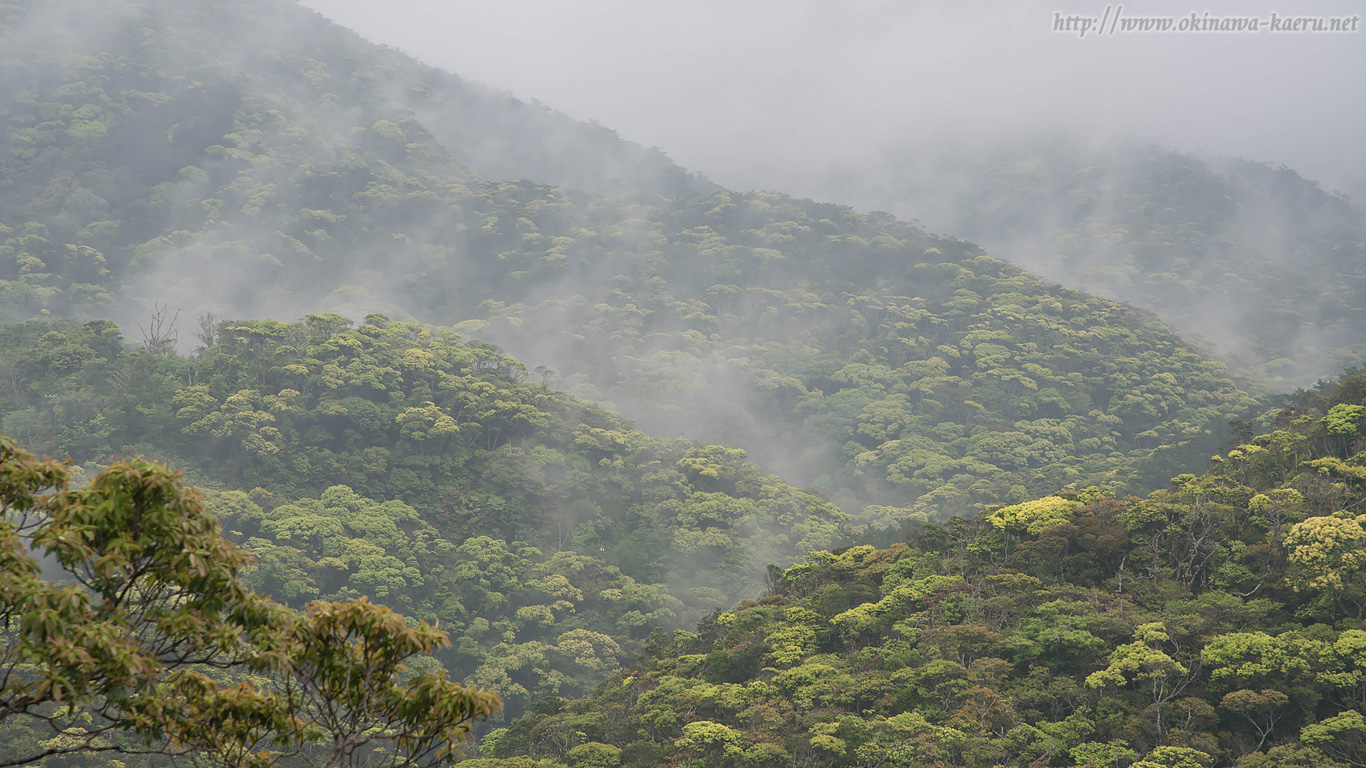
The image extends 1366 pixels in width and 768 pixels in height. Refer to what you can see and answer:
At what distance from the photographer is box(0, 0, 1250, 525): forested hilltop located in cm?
6169

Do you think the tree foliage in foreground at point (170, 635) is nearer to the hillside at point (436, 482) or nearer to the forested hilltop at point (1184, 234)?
the hillside at point (436, 482)

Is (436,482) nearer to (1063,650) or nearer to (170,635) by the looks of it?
(1063,650)

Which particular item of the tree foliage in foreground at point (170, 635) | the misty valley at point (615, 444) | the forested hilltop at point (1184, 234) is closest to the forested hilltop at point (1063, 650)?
the misty valley at point (615, 444)

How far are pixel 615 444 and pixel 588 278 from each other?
4095cm

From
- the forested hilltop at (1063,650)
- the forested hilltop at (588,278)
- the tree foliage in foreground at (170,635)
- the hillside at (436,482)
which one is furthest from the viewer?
the forested hilltop at (588,278)

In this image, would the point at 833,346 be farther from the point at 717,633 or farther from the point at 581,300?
the point at 717,633

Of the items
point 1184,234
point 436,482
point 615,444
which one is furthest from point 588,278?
point 1184,234

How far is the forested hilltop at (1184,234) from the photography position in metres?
85.4

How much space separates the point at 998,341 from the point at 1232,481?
5033cm

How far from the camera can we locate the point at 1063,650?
65.6 ft

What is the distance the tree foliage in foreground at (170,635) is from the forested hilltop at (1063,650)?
1313cm

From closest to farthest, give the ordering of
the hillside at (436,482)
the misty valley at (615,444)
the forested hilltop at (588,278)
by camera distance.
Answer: the misty valley at (615,444), the hillside at (436,482), the forested hilltop at (588,278)

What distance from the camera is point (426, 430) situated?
4519 centimetres

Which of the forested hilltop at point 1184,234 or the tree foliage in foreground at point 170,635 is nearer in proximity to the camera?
the tree foliage in foreground at point 170,635
